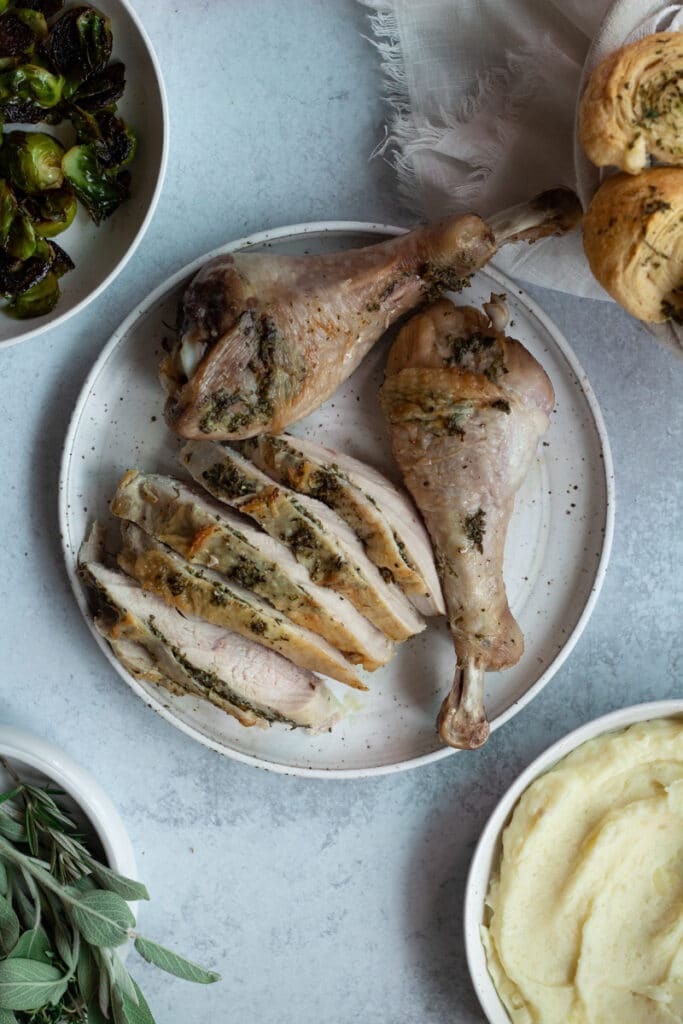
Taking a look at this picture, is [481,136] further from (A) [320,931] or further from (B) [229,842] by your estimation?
(A) [320,931]

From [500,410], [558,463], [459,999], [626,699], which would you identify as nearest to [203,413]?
[500,410]

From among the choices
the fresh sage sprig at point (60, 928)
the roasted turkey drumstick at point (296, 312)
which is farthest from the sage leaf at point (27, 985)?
the roasted turkey drumstick at point (296, 312)

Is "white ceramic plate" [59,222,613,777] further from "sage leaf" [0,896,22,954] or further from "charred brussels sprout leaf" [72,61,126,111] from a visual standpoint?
"sage leaf" [0,896,22,954]

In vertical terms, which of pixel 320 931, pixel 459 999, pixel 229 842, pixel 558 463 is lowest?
pixel 459 999

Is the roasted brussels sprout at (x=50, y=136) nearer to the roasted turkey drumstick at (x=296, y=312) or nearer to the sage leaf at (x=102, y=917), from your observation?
the roasted turkey drumstick at (x=296, y=312)

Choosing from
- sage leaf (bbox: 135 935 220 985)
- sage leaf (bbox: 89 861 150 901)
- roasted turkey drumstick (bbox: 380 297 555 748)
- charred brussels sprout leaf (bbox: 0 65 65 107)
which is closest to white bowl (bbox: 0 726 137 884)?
sage leaf (bbox: 89 861 150 901)

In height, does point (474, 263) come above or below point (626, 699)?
above
